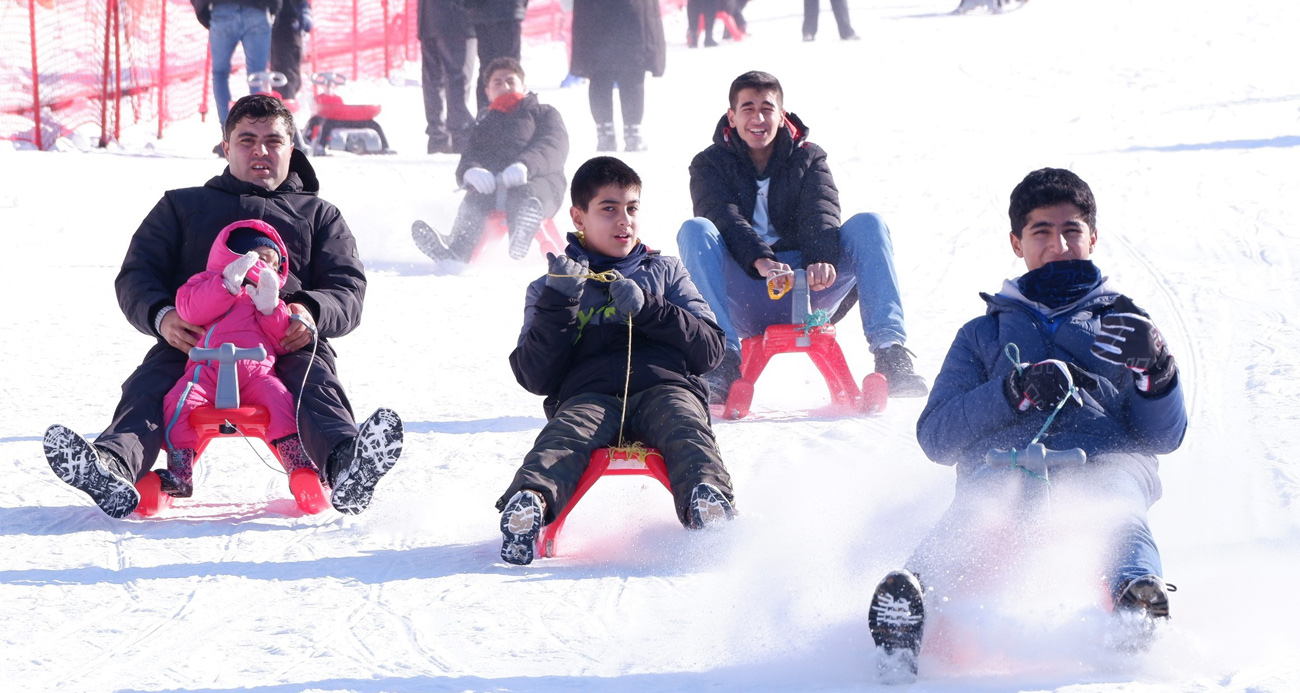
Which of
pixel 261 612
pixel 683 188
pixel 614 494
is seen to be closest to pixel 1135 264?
pixel 683 188

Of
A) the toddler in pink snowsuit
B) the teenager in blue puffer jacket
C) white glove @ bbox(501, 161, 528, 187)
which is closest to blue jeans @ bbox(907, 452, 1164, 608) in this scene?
the teenager in blue puffer jacket

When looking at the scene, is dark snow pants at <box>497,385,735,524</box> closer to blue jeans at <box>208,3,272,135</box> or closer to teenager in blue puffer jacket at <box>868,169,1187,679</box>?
teenager in blue puffer jacket at <box>868,169,1187,679</box>

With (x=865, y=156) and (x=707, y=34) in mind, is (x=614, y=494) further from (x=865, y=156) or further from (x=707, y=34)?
(x=707, y=34)

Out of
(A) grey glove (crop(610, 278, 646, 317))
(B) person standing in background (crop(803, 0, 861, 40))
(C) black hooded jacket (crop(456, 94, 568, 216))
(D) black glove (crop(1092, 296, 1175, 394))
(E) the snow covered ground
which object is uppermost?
(B) person standing in background (crop(803, 0, 861, 40))

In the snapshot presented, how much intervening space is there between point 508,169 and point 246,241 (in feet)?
11.8

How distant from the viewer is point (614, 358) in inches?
143

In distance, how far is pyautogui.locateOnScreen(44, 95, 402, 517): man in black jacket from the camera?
11.6ft

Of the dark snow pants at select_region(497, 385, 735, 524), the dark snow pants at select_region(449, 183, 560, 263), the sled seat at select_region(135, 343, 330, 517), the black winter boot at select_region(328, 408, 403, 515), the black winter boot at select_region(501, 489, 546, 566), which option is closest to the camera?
the black winter boot at select_region(501, 489, 546, 566)

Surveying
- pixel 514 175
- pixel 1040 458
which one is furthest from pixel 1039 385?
pixel 514 175

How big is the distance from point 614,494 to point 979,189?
5.89 metres

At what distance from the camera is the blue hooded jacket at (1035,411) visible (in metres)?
2.88

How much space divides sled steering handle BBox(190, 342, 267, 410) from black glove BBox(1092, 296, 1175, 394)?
6.70 ft

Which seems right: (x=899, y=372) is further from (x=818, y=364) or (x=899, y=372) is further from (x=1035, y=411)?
(x=1035, y=411)

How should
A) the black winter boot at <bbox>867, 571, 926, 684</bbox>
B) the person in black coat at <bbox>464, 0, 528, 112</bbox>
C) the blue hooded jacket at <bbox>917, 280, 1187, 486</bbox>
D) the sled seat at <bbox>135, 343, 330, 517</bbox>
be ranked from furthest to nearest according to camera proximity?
the person in black coat at <bbox>464, 0, 528, 112</bbox>
the sled seat at <bbox>135, 343, 330, 517</bbox>
the blue hooded jacket at <bbox>917, 280, 1187, 486</bbox>
the black winter boot at <bbox>867, 571, 926, 684</bbox>
